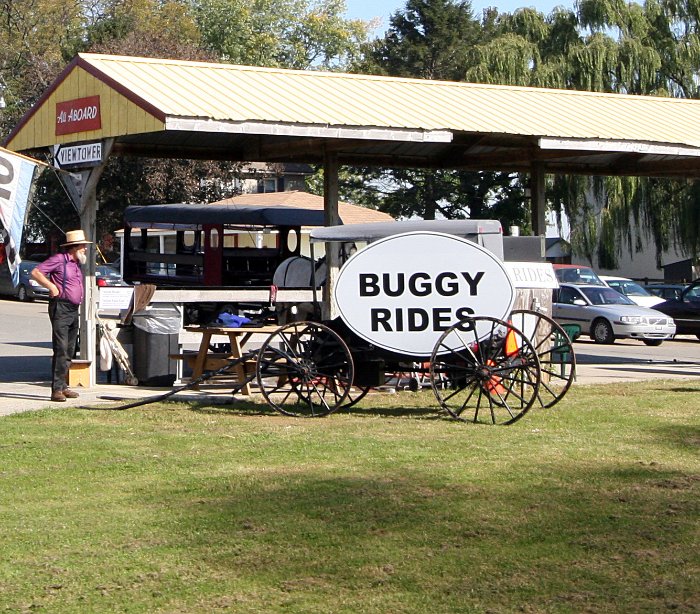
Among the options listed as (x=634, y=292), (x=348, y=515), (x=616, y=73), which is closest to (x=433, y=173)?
(x=616, y=73)

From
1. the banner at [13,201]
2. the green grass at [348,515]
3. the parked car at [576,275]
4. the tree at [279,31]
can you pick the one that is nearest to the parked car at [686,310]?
the parked car at [576,275]

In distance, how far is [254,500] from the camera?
7871 millimetres

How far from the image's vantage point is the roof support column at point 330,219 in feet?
52.0

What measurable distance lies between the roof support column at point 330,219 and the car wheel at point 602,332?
40.2 ft

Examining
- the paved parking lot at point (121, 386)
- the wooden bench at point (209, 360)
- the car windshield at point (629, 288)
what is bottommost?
the paved parking lot at point (121, 386)

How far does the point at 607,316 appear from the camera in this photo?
27375 mm

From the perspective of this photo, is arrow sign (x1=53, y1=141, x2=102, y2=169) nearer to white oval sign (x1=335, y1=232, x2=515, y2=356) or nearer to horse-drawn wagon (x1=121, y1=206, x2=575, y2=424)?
horse-drawn wagon (x1=121, y1=206, x2=575, y2=424)

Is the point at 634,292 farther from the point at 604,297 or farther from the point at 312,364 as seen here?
the point at 312,364

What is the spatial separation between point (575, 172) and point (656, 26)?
20906 mm

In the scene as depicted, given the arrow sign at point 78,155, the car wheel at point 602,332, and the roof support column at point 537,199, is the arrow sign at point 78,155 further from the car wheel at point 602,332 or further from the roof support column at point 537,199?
the car wheel at point 602,332

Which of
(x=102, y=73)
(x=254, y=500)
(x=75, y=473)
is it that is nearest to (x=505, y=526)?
(x=254, y=500)

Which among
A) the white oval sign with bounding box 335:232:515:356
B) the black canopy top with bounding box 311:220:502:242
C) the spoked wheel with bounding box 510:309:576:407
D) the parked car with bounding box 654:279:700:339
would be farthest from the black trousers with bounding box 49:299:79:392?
the parked car with bounding box 654:279:700:339

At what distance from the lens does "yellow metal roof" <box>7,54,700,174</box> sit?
14531 millimetres

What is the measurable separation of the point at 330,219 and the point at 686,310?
Answer: 14.3 metres
